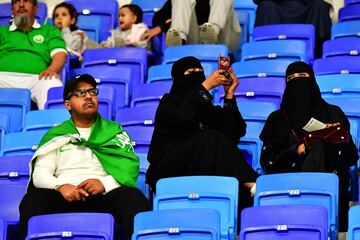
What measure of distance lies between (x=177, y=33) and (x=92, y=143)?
2.74 meters

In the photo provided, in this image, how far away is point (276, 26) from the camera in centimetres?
1116

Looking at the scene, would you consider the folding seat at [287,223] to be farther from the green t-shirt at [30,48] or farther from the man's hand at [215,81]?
the green t-shirt at [30,48]

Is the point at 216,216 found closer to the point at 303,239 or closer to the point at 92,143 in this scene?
the point at 303,239

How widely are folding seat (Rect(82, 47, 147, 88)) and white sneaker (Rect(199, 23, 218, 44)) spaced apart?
54cm

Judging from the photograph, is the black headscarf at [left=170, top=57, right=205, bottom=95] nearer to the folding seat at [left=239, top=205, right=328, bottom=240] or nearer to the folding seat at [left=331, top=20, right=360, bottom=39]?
the folding seat at [left=239, top=205, right=328, bottom=240]

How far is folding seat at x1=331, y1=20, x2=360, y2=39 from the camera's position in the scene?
432 inches

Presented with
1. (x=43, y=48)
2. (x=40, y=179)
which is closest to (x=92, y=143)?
(x=40, y=179)

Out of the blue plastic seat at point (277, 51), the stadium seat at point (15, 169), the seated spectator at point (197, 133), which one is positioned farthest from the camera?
the blue plastic seat at point (277, 51)

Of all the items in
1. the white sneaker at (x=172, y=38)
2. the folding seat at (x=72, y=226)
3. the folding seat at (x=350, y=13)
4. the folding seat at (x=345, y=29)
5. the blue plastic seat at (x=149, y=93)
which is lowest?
the folding seat at (x=72, y=226)

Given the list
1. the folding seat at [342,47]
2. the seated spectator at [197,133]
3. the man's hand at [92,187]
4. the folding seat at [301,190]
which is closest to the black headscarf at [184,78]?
the seated spectator at [197,133]

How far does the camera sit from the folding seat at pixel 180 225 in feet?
24.2

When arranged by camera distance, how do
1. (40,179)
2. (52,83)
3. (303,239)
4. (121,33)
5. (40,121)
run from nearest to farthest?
(303,239) < (40,179) < (40,121) < (52,83) < (121,33)

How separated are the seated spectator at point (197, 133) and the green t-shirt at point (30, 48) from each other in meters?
2.08

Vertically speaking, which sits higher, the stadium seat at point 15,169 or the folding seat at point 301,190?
the folding seat at point 301,190
